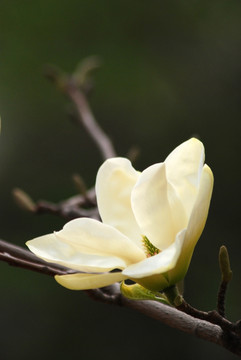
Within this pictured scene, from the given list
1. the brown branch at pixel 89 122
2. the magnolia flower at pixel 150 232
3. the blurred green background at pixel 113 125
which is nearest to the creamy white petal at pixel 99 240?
the magnolia flower at pixel 150 232

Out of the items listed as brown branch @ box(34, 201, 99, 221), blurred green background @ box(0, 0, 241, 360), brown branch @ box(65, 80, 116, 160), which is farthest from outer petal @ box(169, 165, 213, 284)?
blurred green background @ box(0, 0, 241, 360)

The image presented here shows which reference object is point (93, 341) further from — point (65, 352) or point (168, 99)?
point (168, 99)

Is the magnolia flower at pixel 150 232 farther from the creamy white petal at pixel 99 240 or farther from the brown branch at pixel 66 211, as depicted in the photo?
the brown branch at pixel 66 211

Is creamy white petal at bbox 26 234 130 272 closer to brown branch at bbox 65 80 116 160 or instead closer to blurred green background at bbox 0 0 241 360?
brown branch at bbox 65 80 116 160

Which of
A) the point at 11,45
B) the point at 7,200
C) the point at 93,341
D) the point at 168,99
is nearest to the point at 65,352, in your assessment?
the point at 93,341

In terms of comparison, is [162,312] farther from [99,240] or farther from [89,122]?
[89,122]

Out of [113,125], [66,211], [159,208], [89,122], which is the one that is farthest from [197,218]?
[113,125]

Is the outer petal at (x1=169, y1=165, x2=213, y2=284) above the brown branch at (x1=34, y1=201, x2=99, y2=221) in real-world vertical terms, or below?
below
